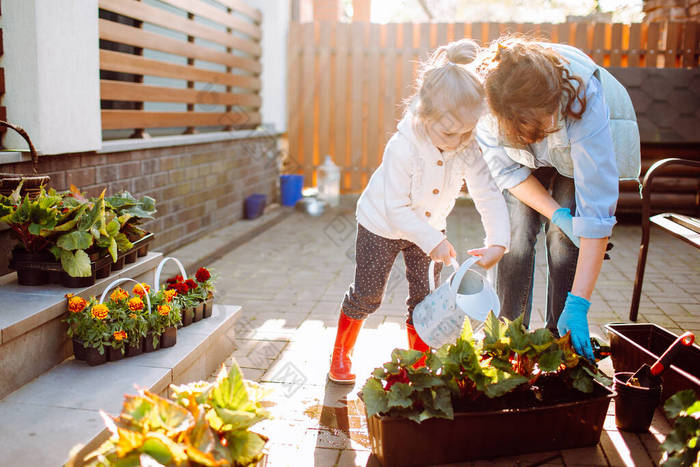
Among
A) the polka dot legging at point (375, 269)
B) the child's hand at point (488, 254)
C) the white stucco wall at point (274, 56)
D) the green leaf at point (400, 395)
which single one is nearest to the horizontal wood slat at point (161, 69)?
the white stucco wall at point (274, 56)

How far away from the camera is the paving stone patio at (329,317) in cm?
226

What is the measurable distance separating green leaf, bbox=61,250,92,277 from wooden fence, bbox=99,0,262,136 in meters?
1.83

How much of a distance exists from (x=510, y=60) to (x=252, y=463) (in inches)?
59.4

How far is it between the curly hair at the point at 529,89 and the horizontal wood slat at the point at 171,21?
112 inches

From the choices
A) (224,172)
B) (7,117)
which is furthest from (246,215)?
(7,117)

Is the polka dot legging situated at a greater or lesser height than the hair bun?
lesser

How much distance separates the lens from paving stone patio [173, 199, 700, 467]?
89.0 inches

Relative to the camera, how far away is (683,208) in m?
6.67

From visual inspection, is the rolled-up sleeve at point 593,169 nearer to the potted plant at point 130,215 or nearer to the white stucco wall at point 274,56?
the potted plant at point 130,215

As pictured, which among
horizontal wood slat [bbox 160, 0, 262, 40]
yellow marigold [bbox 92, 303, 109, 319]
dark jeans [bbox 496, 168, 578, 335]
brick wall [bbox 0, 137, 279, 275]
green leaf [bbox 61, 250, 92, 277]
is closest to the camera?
yellow marigold [bbox 92, 303, 109, 319]

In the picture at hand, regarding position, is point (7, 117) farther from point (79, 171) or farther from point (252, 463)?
point (252, 463)

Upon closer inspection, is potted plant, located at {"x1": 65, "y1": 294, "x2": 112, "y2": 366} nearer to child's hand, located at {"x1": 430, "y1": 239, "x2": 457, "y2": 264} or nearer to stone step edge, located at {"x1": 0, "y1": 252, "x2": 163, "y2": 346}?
stone step edge, located at {"x1": 0, "y1": 252, "x2": 163, "y2": 346}

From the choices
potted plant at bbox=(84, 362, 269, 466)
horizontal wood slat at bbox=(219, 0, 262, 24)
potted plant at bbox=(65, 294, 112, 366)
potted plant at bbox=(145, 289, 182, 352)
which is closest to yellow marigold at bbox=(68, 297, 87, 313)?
potted plant at bbox=(65, 294, 112, 366)

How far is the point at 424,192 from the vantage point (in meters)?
2.51
